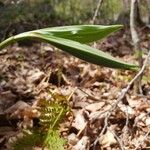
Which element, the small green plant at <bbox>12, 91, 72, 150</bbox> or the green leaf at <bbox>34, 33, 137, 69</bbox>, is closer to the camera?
the green leaf at <bbox>34, 33, 137, 69</bbox>

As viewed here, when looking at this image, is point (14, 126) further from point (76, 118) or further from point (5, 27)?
point (5, 27)

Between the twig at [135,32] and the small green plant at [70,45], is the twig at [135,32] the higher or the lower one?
the lower one

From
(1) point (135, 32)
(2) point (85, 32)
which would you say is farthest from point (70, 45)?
(1) point (135, 32)

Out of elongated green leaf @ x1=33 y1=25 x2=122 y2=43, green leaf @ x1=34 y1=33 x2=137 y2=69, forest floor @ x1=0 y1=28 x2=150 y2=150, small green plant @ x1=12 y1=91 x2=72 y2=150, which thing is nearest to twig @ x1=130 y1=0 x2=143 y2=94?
forest floor @ x1=0 y1=28 x2=150 y2=150

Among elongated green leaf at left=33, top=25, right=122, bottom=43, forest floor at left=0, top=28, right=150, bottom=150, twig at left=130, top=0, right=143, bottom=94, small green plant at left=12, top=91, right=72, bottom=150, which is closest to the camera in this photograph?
elongated green leaf at left=33, top=25, right=122, bottom=43

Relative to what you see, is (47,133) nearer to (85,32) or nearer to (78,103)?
(78,103)

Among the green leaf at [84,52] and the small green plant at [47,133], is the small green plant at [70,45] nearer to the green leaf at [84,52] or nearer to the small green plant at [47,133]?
the green leaf at [84,52]

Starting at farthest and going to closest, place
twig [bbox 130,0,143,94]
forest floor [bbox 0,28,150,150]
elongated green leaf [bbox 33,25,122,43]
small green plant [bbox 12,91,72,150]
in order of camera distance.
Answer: twig [bbox 130,0,143,94], forest floor [bbox 0,28,150,150], small green plant [bbox 12,91,72,150], elongated green leaf [bbox 33,25,122,43]

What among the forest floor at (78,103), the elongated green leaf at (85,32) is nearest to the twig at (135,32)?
the forest floor at (78,103)

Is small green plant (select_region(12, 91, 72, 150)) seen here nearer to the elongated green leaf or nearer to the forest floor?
the forest floor
